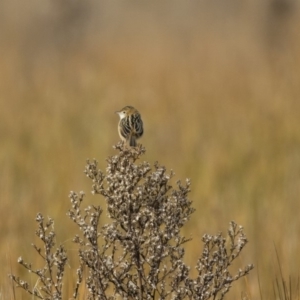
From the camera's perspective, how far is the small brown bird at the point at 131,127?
5.12 metres

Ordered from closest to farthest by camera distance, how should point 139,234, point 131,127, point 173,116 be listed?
point 139,234, point 131,127, point 173,116

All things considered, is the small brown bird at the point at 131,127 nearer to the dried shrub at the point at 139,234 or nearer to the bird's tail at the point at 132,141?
the bird's tail at the point at 132,141

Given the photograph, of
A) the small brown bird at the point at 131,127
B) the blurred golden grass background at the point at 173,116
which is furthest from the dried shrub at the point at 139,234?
the small brown bird at the point at 131,127

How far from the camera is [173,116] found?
1145cm

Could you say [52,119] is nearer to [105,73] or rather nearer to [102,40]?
[105,73]

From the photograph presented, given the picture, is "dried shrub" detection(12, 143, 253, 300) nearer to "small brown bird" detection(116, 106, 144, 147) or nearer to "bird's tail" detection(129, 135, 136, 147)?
"bird's tail" detection(129, 135, 136, 147)

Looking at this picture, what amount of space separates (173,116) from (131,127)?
19.9 ft

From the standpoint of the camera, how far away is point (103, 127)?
438 inches

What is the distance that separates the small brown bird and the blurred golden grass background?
2.74 ft

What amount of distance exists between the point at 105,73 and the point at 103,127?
137 inches

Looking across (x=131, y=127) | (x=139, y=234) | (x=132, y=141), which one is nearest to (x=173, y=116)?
(x=131, y=127)

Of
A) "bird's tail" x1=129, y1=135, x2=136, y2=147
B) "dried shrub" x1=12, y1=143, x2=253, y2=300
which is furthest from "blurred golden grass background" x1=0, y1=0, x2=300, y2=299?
"bird's tail" x1=129, y1=135, x2=136, y2=147

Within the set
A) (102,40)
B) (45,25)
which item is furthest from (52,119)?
(45,25)

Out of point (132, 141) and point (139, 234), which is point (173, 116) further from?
point (139, 234)
